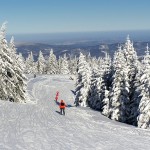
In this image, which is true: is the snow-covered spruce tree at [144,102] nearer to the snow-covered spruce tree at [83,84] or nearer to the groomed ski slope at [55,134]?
the groomed ski slope at [55,134]

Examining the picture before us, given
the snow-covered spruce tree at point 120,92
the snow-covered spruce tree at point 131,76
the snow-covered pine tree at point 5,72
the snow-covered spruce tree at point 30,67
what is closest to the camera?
the snow-covered pine tree at point 5,72

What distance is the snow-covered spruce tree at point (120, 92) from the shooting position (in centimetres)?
4994

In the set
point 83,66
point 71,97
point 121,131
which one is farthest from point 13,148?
point 71,97

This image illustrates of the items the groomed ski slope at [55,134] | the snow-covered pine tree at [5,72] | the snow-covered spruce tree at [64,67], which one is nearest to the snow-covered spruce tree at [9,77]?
the snow-covered pine tree at [5,72]

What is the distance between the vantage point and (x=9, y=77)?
44.8 meters

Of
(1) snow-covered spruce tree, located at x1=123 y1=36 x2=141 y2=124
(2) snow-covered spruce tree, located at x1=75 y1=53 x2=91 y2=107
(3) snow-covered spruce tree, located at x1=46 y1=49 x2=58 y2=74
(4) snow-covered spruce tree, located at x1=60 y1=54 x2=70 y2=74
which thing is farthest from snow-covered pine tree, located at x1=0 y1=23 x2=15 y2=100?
(4) snow-covered spruce tree, located at x1=60 y1=54 x2=70 y2=74

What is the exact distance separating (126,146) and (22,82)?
27.6m

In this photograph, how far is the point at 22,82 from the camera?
4719 centimetres

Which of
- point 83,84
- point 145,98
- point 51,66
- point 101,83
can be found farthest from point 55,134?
point 51,66

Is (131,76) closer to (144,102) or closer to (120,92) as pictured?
(120,92)

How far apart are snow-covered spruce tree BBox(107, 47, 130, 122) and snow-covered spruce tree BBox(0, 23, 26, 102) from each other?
1295 cm

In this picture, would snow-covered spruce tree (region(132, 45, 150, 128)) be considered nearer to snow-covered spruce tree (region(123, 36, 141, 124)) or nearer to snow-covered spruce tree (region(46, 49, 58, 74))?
snow-covered spruce tree (region(123, 36, 141, 124))

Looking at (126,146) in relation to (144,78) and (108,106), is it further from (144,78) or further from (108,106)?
(108,106)

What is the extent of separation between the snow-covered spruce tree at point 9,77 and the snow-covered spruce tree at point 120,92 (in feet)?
42.5
